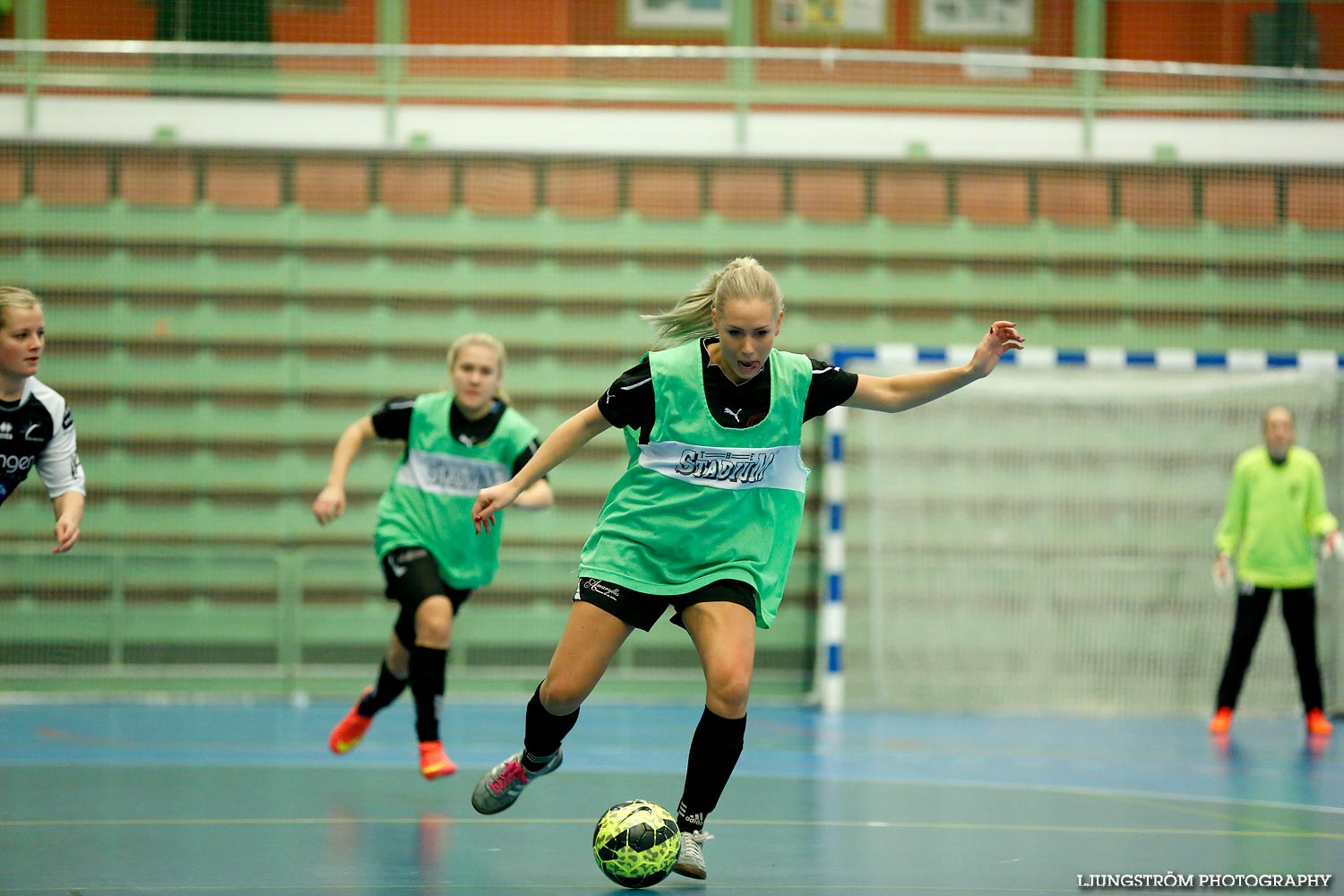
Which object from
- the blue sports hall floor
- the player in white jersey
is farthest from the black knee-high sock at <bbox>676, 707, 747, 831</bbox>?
the player in white jersey

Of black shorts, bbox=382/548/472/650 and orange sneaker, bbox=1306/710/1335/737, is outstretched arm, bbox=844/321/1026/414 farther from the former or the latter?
orange sneaker, bbox=1306/710/1335/737

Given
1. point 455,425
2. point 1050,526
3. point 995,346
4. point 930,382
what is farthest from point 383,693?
point 1050,526

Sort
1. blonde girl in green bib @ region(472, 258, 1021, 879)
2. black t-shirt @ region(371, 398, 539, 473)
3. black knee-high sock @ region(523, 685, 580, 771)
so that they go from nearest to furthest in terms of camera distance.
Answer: blonde girl in green bib @ region(472, 258, 1021, 879)
black knee-high sock @ region(523, 685, 580, 771)
black t-shirt @ region(371, 398, 539, 473)

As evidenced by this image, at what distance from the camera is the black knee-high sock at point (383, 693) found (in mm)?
6566

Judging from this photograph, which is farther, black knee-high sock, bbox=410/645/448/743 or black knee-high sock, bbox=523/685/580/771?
black knee-high sock, bbox=410/645/448/743

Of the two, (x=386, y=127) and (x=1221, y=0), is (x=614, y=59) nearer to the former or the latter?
(x=386, y=127)

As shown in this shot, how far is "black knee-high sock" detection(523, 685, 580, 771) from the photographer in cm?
453

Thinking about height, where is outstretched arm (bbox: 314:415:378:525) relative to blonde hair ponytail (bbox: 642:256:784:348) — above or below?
below

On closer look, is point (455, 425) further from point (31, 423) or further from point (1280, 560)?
point (1280, 560)

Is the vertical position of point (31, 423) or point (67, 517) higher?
point (31, 423)

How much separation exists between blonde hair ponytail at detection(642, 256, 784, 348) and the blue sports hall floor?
166cm

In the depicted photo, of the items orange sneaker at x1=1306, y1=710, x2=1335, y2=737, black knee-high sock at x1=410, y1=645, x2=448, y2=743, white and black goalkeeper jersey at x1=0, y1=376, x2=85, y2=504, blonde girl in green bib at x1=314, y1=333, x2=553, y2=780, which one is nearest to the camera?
white and black goalkeeper jersey at x1=0, y1=376, x2=85, y2=504

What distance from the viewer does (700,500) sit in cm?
440

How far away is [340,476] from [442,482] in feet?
1.52
